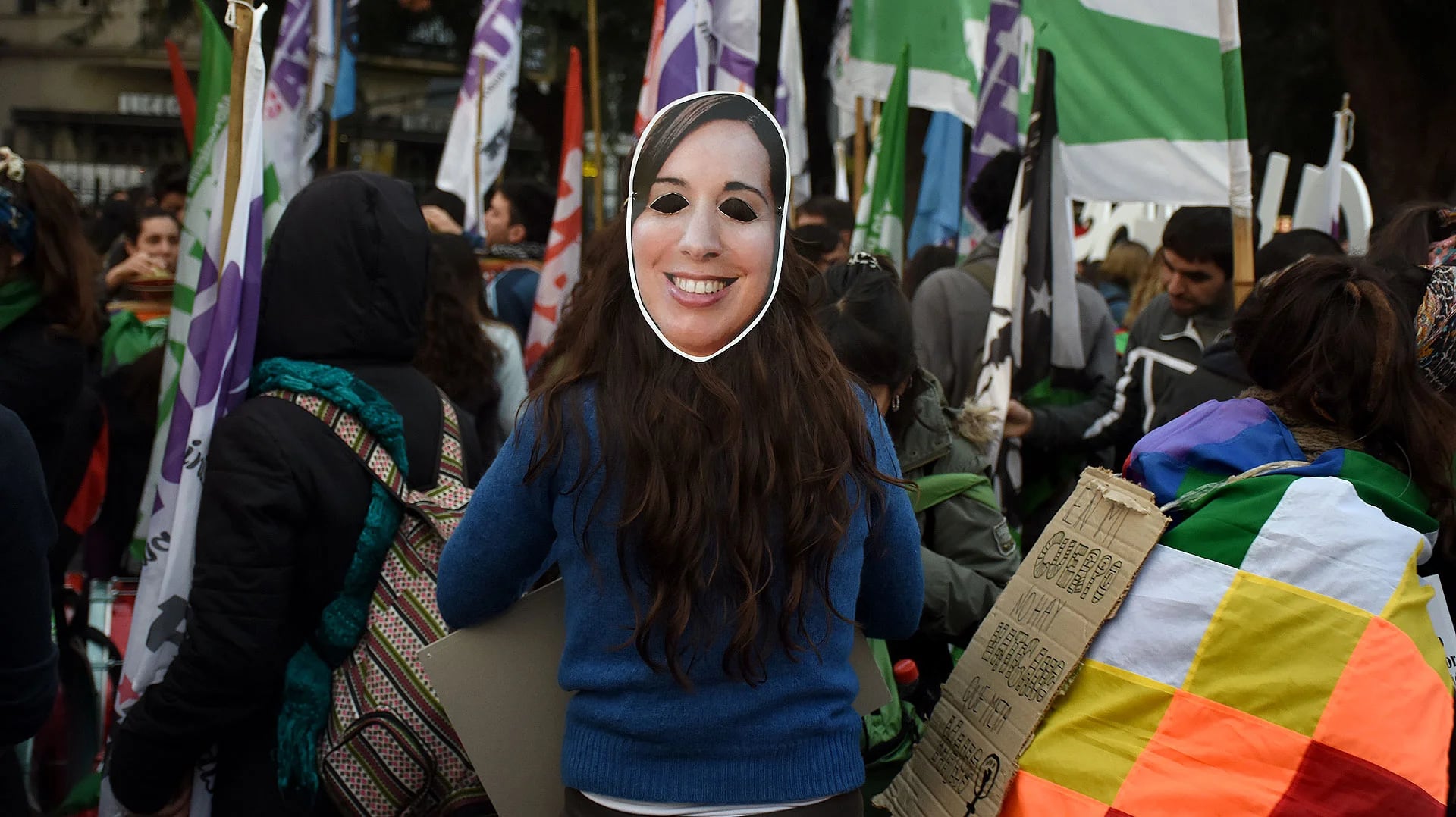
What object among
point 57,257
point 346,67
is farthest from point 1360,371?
point 346,67

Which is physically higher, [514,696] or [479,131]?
[479,131]

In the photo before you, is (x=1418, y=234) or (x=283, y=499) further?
(x=1418, y=234)

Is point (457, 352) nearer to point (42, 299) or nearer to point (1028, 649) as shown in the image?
point (42, 299)

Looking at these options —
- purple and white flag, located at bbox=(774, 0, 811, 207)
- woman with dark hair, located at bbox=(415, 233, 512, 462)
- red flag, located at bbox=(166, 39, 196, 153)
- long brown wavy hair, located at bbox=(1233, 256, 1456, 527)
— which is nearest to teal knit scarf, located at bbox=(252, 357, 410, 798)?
woman with dark hair, located at bbox=(415, 233, 512, 462)

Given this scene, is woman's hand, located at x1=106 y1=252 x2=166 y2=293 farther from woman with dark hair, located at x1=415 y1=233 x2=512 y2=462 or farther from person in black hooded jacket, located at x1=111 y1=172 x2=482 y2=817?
person in black hooded jacket, located at x1=111 y1=172 x2=482 y2=817

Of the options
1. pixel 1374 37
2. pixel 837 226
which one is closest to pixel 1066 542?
pixel 837 226

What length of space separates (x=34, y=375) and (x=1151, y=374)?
3152 mm

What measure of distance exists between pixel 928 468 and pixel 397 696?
3.87 feet

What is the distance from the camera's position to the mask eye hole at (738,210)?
74.3 inches

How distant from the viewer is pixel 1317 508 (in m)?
1.89

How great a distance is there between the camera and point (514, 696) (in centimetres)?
206

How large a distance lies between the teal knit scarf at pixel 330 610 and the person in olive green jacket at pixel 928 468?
35.2 inches

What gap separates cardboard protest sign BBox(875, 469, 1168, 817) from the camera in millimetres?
2002

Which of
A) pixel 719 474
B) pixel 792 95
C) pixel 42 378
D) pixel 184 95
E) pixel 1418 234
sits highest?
pixel 792 95
